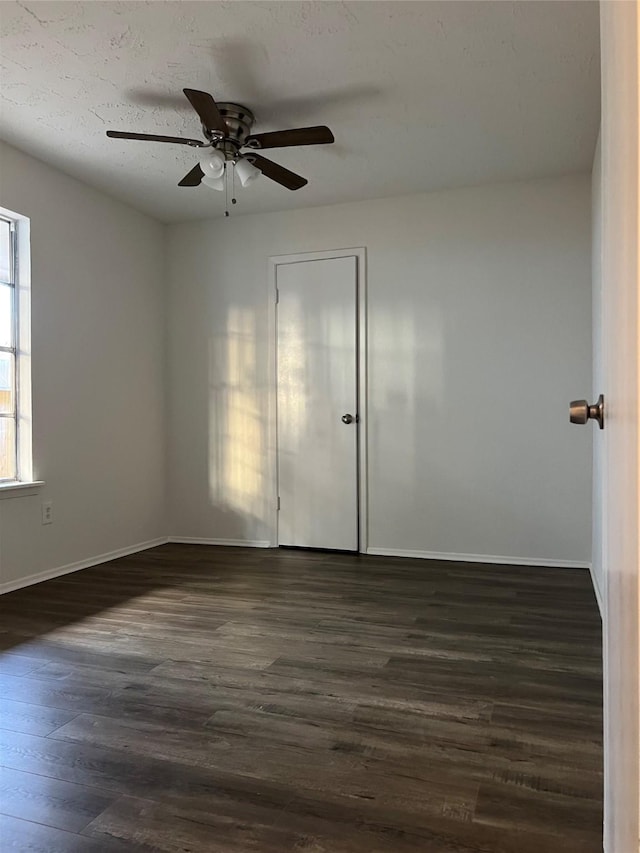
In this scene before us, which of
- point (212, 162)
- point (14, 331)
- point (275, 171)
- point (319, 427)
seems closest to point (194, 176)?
point (212, 162)

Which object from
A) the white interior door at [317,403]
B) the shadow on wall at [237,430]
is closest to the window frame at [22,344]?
the shadow on wall at [237,430]

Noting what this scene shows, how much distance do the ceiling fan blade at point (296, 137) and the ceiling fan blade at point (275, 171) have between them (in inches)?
6.1

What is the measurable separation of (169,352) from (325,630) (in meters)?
3.15

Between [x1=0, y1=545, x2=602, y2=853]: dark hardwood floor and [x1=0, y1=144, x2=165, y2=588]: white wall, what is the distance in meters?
0.64

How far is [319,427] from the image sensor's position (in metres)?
4.84

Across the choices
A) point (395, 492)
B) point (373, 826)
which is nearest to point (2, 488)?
point (395, 492)

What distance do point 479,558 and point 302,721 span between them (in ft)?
8.73

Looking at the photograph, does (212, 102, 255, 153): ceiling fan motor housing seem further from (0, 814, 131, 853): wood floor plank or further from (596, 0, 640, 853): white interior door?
(0, 814, 131, 853): wood floor plank

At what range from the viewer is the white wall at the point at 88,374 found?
3.91 metres

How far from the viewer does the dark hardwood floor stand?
1.53 metres

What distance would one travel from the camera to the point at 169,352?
5.34 metres

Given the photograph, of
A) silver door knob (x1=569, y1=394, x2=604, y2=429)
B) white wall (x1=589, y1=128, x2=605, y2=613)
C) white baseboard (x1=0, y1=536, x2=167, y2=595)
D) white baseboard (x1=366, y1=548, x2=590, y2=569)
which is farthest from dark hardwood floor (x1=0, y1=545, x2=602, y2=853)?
silver door knob (x1=569, y1=394, x2=604, y2=429)

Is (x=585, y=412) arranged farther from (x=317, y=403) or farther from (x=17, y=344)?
(x=317, y=403)

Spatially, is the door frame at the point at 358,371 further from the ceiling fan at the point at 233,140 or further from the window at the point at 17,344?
the window at the point at 17,344
